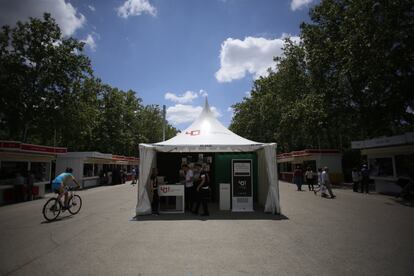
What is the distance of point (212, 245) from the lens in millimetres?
6047

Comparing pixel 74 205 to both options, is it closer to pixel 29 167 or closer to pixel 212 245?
pixel 212 245

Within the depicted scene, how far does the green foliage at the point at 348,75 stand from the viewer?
16.6 m

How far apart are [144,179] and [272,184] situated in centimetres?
458

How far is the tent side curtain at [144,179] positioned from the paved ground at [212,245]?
0.65 m

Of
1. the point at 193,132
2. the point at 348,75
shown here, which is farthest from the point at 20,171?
the point at 348,75

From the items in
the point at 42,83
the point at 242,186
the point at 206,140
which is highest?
the point at 42,83

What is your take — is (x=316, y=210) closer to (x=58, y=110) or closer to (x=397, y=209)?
(x=397, y=209)

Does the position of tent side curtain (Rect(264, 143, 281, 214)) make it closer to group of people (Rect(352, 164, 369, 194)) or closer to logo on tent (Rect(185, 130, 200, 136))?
logo on tent (Rect(185, 130, 200, 136))

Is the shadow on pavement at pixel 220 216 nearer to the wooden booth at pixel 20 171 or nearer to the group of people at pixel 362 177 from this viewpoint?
the wooden booth at pixel 20 171

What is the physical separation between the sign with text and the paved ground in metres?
1.04

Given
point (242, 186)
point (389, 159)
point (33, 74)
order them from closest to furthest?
point (242, 186), point (389, 159), point (33, 74)

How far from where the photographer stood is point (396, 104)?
2028 cm

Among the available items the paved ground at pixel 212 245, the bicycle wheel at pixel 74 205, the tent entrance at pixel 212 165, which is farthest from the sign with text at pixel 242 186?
the bicycle wheel at pixel 74 205

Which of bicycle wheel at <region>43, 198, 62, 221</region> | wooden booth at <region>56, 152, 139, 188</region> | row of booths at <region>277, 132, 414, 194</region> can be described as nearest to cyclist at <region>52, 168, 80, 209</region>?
bicycle wheel at <region>43, 198, 62, 221</region>
